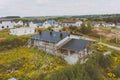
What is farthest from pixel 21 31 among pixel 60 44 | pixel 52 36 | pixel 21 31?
pixel 60 44

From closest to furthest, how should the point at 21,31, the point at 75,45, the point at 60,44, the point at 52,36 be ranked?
1. the point at 75,45
2. the point at 60,44
3. the point at 52,36
4. the point at 21,31

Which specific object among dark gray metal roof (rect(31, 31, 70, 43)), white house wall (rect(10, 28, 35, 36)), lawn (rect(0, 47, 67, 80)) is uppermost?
dark gray metal roof (rect(31, 31, 70, 43))

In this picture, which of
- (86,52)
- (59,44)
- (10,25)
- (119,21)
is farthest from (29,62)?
(119,21)

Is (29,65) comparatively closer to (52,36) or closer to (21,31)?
(52,36)

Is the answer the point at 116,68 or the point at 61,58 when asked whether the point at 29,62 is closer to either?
the point at 61,58

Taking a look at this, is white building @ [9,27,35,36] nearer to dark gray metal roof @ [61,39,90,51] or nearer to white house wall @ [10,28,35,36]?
white house wall @ [10,28,35,36]

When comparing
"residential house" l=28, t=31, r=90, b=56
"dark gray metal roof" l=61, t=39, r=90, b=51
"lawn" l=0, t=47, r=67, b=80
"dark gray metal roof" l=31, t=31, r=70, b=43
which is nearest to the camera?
"lawn" l=0, t=47, r=67, b=80

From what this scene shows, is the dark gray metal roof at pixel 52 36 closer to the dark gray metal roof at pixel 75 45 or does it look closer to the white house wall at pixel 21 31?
the dark gray metal roof at pixel 75 45

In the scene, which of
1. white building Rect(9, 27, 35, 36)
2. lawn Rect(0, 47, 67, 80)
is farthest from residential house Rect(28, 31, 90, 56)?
white building Rect(9, 27, 35, 36)
